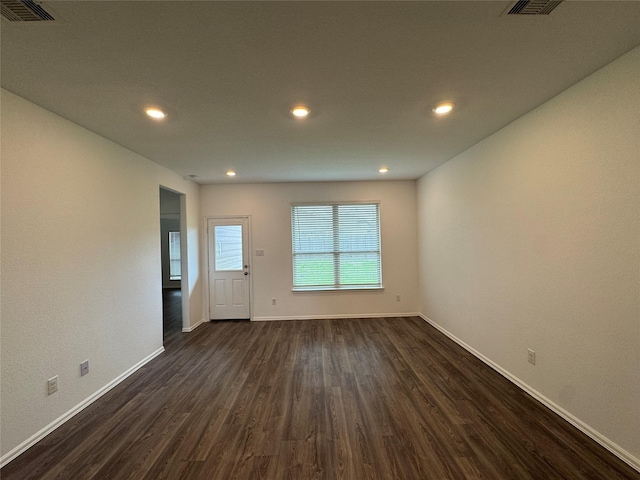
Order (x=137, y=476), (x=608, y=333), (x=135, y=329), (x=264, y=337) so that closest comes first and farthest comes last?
1. (x=137, y=476)
2. (x=608, y=333)
3. (x=135, y=329)
4. (x=264, y=337)

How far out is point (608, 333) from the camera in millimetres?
1693

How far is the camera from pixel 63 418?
2.07 m

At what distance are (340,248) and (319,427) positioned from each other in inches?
127

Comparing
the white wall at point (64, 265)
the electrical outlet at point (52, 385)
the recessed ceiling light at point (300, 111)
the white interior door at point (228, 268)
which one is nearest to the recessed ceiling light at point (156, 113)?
the white wall at point (64, 265)

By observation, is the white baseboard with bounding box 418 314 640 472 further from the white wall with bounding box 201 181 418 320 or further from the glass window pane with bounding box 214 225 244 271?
the glass window pane with bounding box 214 225 244 271

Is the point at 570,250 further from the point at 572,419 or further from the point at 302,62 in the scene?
the point at 302,62

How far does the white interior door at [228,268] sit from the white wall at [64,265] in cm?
156

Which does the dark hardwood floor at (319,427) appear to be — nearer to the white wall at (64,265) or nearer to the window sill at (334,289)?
the white wall at (64,265)

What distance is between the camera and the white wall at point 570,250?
159cm

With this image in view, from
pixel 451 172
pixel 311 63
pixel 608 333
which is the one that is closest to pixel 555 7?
pixel 311 63

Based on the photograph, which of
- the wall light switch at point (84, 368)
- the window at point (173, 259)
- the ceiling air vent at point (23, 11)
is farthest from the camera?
the window at point (173, 259)

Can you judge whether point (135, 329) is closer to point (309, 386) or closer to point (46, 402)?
point (46, 402)

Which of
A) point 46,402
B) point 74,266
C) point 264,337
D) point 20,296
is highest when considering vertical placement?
point 74,266

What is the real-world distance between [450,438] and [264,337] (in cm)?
273
